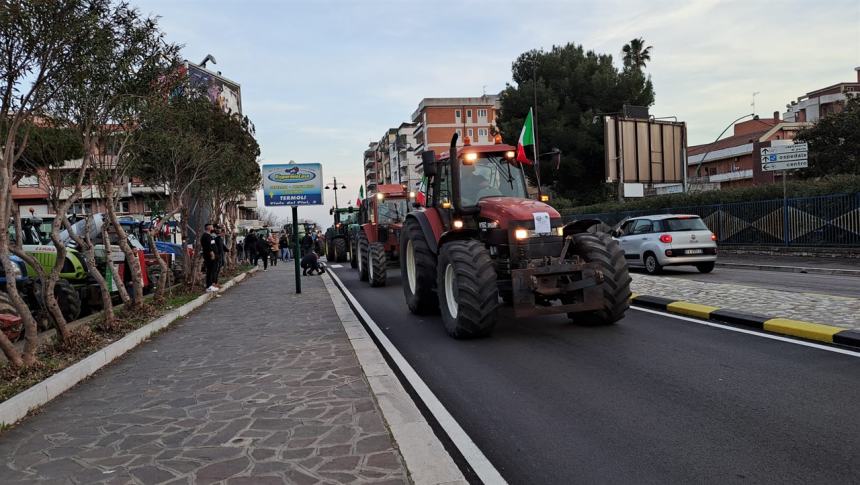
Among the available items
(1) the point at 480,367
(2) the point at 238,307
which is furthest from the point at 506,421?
(2) the point at 238,307

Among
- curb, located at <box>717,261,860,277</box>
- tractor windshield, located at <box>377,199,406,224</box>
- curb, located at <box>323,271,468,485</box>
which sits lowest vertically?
curb, located at <box>717,261,860,277</box>

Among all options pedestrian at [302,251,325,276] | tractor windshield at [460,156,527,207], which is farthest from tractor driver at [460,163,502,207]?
pedestrian at [302,251,325,276]

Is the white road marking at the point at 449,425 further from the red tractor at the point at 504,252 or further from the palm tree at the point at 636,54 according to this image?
the palm tree at the point at 636,54

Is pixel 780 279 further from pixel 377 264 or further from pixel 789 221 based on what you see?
pixel 377 264

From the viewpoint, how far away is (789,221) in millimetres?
20422

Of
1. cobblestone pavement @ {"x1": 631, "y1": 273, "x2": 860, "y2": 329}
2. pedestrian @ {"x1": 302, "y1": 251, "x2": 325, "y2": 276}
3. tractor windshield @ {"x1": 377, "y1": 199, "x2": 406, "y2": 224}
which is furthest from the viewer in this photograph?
pedestrian @ {"x1": 302, "y1": 251, "x2": 325, "y2": 276}

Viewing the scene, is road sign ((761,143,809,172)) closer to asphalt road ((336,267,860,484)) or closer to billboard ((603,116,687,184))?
billboard ((603,116,687,184))

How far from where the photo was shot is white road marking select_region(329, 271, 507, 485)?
145 inches

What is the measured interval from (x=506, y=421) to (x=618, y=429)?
0.83m

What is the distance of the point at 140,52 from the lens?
28.7ft

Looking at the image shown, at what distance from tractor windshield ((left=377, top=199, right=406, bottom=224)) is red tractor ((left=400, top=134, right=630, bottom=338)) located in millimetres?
8329

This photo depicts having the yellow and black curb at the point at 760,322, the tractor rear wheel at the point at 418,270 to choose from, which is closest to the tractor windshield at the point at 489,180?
the tractor rear wheel at the point at 418,270

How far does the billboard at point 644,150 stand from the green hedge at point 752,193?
2.69 meters

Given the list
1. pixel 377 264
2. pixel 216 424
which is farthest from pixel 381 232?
pixel 216 424
